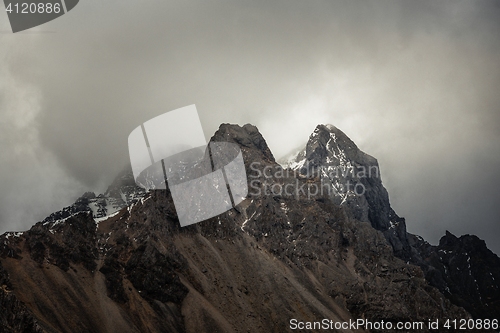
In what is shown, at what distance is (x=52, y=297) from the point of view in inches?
7293

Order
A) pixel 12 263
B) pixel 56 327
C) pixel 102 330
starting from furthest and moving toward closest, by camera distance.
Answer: pixel 12 263
pixel 102 330
pixel 56 327

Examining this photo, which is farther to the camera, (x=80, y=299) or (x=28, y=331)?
(x=80, y=299)

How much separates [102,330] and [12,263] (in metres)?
43.2

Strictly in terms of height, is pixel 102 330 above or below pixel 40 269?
below

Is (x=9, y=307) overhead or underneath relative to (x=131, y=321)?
overhead

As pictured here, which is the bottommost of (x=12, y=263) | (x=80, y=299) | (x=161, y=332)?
(x=161, y=332)

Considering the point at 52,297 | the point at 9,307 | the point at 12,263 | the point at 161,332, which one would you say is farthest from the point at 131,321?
the point at 9,307

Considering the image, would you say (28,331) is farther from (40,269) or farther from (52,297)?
(40,269)

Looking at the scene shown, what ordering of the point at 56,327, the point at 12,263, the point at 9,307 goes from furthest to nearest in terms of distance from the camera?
the point at 12,263, the point at 56,327, the point at 9,307

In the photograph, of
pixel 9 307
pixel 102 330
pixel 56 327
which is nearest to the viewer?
pixel 9 307

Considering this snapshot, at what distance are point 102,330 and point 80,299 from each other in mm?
16675

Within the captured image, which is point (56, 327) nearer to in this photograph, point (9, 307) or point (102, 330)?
point (102, 330)

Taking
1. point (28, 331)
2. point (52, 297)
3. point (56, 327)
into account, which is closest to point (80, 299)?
point (52, 297)

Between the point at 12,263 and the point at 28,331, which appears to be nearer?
the point at 28,331
